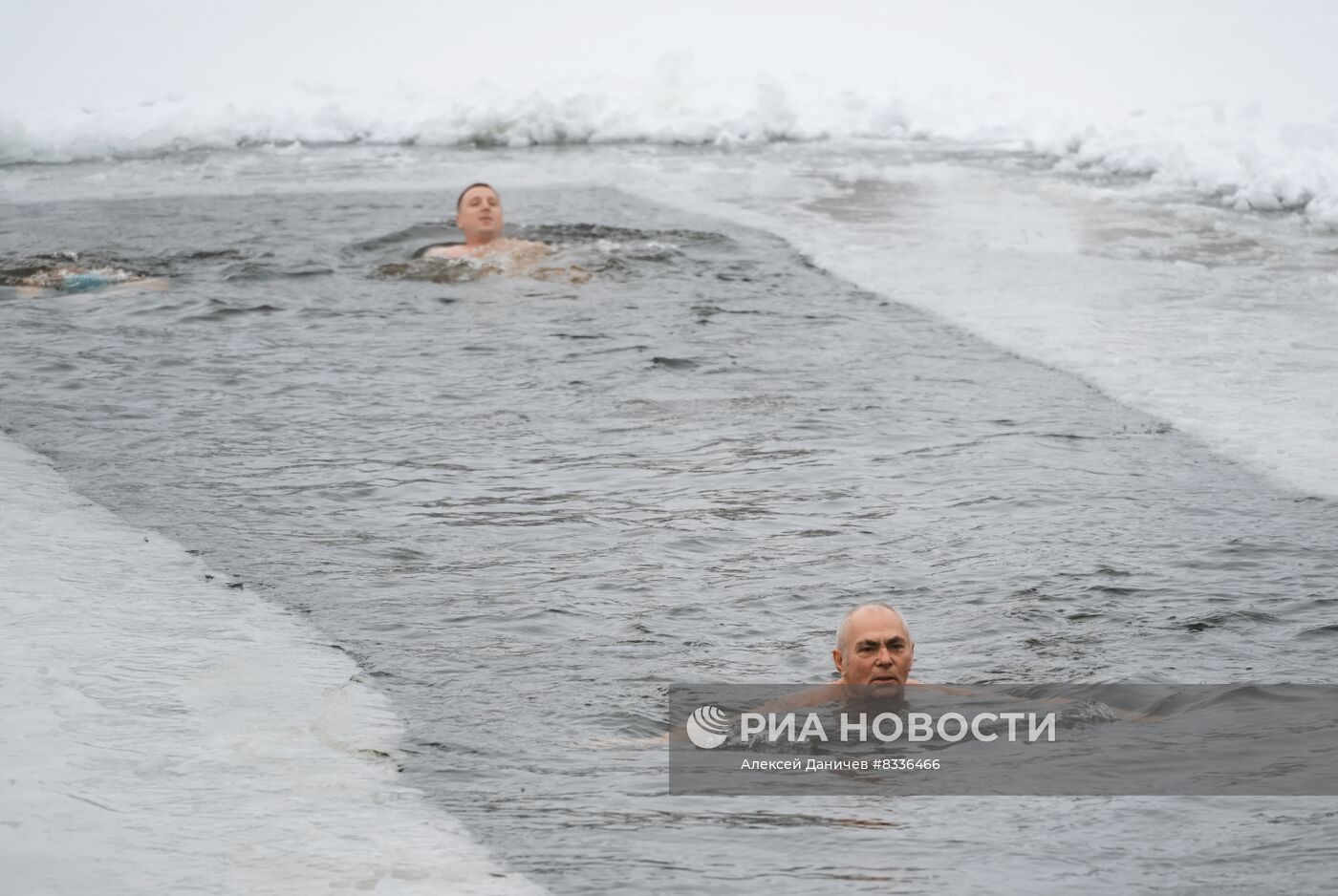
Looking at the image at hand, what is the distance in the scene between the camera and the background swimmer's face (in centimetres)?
1258

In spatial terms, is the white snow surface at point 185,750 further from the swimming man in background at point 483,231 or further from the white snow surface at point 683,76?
the white snow surface at point 683,76

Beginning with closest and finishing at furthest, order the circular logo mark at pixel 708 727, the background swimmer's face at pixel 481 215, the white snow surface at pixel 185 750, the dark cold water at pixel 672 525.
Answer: the white snow surface at pixel 185 750 < the dark cold water at pixel 672 525 < the circular logo mark at pixel 708 727 < the background swimmer's face at pixel 481 215

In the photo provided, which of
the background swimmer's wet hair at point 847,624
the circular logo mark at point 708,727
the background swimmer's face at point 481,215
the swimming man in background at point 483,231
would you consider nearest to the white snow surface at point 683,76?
the swimming man in background at point 483,231

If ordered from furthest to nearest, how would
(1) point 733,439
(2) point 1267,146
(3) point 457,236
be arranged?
1. (2) point 1267,146
2. (3) point 457,236
3. (1) point 733,439

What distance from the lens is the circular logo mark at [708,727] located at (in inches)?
204

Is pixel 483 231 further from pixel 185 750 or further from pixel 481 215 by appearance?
pixel 185 750

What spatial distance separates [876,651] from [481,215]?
775 centimetres

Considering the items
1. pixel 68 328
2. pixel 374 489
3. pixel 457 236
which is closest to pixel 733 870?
pixel 374 489

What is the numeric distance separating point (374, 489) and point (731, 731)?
2.90m

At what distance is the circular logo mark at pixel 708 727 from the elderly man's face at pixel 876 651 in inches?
17.9

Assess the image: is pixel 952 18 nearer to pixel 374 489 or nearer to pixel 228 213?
pixel 228 213

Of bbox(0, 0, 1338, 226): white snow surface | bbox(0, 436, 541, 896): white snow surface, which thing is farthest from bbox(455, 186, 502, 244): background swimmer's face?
bbox(0, 436, 541, 896): white snow surface

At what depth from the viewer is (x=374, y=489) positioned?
25.1 feet

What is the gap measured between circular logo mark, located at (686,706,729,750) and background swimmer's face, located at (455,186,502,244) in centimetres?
770
